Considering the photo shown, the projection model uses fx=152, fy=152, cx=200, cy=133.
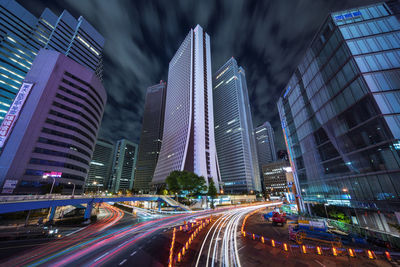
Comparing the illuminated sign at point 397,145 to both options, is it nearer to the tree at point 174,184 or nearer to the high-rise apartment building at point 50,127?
the tree at point 174,184

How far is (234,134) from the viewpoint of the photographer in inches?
5551

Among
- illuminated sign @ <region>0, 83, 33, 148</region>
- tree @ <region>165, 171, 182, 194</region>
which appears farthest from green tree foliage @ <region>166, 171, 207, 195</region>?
illuminated sign @ <region>0, 83, 33, 148</region>

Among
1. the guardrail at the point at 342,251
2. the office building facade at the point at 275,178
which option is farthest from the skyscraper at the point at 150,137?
the guardrail at the point at 342,251

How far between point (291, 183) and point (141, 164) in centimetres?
16027

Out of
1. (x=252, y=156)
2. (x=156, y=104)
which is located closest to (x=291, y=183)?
(x=252, y=156)

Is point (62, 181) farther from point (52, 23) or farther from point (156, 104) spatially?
point (156, 104)

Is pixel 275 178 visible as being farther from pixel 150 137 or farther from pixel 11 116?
pixel 11 116

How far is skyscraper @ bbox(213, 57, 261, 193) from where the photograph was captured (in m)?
129

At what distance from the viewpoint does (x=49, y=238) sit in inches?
800

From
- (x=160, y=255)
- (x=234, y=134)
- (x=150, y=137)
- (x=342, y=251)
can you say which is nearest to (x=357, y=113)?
(x=342, y=251)

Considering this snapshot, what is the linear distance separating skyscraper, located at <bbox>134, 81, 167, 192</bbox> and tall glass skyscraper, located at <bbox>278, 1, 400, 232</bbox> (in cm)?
15783

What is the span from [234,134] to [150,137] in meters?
101

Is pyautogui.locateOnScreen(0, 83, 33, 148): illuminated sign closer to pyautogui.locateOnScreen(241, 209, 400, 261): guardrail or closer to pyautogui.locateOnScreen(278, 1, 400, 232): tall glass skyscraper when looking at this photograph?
pyautogui.locateOnScreen(241, 209, 400, 261): guardrail

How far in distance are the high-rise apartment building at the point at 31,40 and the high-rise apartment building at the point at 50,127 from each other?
20.8 meters
